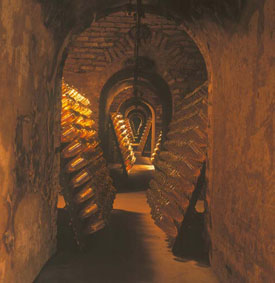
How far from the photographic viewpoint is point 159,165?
4219 mm

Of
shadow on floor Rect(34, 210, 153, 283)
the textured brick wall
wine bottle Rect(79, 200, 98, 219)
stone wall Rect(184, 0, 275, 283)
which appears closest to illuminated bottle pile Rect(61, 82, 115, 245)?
wine bottle Rect(79, 200, 98, 219)

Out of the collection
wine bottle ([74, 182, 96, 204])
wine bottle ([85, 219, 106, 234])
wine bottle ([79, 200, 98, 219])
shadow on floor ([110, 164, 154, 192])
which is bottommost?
shadow on floor ([110, 164, 154, 192])

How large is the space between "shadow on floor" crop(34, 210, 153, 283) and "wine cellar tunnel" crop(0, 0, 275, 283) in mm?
14

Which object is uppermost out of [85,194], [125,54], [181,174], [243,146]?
[125,54]

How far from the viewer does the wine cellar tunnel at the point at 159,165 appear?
160cm

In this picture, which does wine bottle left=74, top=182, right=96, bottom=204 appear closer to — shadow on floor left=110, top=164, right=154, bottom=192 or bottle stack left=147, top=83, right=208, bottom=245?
bottle stack left=147, top=83, right=208, bottom=245

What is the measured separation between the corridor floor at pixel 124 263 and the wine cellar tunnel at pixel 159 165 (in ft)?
0.05

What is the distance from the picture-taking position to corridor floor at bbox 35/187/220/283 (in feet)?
7.85

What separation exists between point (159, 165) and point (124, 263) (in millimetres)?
1720

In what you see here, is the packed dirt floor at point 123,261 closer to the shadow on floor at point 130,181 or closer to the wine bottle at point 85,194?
the wine bottle at point 85,194

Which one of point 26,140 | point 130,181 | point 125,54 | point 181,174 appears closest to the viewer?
point 26,140

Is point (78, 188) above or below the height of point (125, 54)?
below

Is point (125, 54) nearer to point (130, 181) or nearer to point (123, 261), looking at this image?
point (130, 181)

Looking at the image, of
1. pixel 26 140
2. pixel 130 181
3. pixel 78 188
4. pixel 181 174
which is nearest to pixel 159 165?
pixel 181 174
